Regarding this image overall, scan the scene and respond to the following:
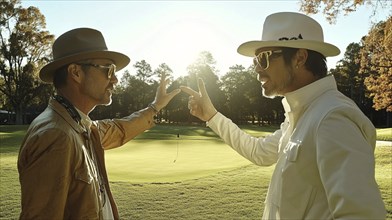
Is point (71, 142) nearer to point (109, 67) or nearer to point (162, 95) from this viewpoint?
point (109, 67)

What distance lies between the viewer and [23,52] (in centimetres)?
4294

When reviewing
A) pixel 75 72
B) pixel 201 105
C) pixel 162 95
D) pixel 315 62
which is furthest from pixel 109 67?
pixel 315 62

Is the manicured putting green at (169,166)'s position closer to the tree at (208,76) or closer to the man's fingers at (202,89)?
the man's fingers at (202,89)

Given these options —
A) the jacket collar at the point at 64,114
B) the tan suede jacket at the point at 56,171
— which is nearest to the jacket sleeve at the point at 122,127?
the jacket collar at the point at 64,114

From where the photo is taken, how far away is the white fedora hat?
2.51 metres

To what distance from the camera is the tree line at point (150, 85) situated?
4256 cm

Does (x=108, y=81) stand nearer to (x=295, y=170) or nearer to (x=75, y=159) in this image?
(x=75, y=159)

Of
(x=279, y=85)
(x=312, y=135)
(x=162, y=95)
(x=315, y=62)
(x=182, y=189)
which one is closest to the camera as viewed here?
(x=312, y=135)

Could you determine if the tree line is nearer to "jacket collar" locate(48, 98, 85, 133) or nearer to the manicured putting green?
the manicured putting green

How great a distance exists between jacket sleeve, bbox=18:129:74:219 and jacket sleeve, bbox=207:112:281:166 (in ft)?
6.29

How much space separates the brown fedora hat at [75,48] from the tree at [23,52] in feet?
134

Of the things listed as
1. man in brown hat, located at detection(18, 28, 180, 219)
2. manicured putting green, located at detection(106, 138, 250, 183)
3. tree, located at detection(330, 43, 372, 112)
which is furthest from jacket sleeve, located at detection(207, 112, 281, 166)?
tree, located at detection(330, 43, 372, 112)

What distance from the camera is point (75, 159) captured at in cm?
226

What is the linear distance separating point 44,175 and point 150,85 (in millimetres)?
59007
